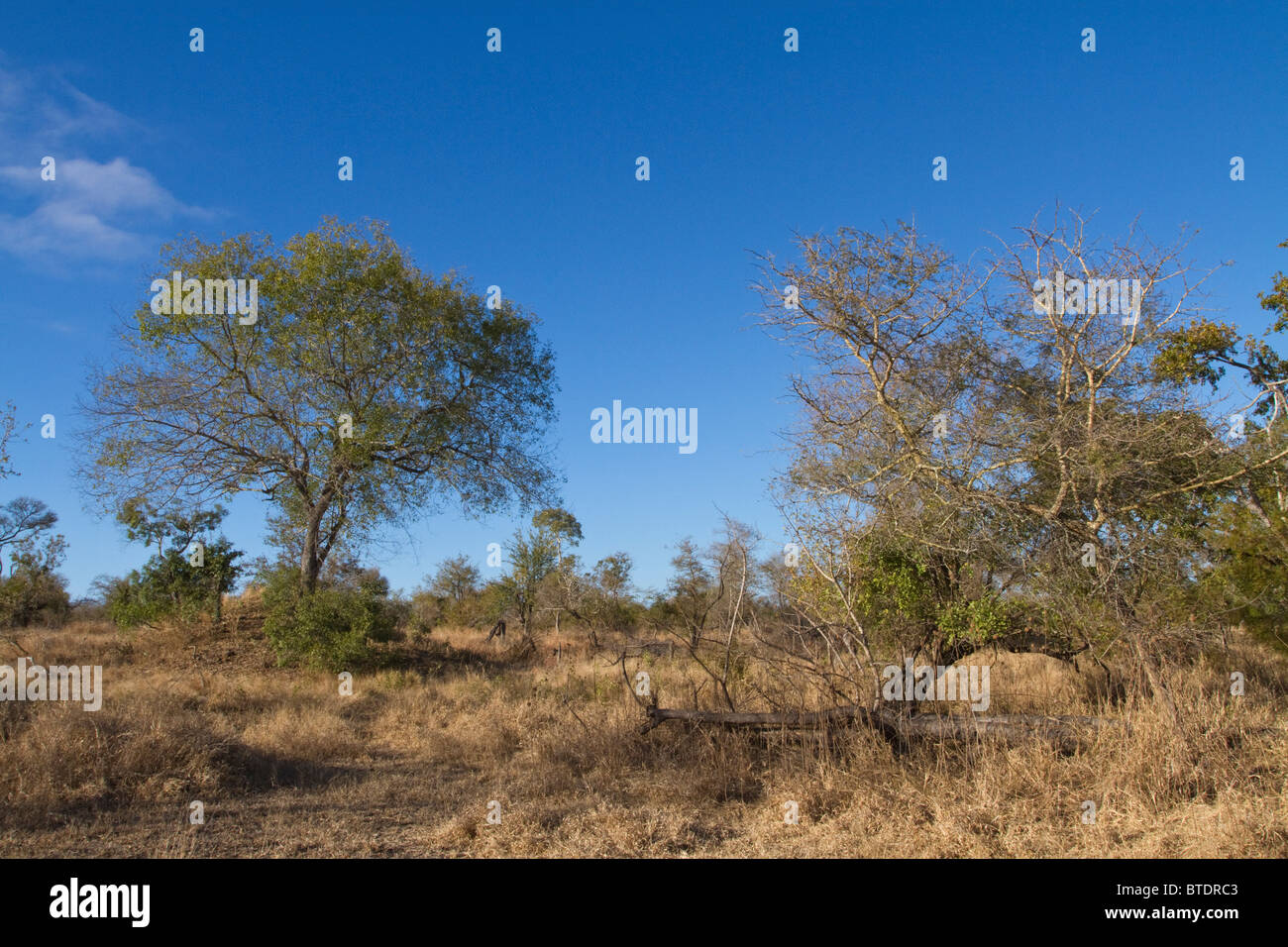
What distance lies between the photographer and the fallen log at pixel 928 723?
764 centimetres

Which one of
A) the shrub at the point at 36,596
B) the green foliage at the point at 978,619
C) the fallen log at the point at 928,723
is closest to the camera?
the fallen log at the point at 928,723

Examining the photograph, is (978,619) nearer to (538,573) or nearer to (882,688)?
(882,688)

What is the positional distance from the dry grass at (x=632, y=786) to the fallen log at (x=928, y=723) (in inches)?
7.3

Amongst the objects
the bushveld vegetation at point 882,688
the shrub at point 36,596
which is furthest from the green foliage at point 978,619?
the shrub at point 36,596

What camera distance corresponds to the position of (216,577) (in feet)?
65.5

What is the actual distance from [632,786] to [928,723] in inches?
120

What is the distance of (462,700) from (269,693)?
3829mm

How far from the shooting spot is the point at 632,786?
26.4 feet

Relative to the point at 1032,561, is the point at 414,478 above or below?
above

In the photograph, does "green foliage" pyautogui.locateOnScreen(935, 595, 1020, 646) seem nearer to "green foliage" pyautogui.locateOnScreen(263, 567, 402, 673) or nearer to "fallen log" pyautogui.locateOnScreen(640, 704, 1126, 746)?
"fallen log" pyautogui.locateOnScreen(640, 704, 1126, 746)

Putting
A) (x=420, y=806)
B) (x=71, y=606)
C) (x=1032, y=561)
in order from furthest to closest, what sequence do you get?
(x=71, y=606)
(x=1032, y=561)
(x=420, y=806)

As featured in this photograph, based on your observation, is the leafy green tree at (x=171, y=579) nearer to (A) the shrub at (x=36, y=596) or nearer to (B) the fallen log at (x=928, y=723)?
(A) the shrub at (x=36, y=596)
